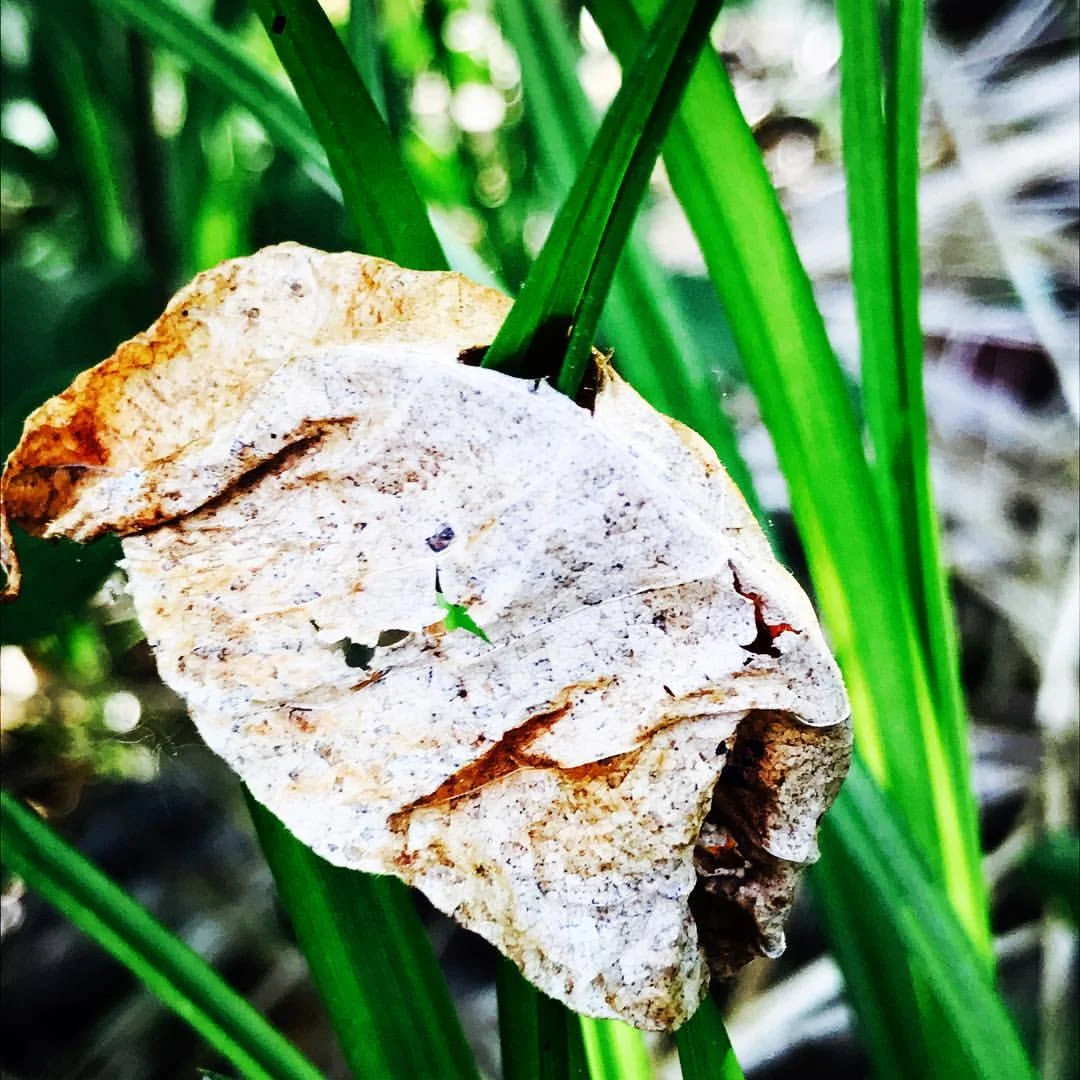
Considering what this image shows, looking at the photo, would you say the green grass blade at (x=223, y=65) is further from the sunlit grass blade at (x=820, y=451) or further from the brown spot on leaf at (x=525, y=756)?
the brown spot on leaf at (x=525, y=756)

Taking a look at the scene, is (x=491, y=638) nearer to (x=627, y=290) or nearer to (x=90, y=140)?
(x=627, y=290)

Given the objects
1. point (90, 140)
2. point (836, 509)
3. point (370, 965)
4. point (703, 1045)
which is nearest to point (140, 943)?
point (370, 965)

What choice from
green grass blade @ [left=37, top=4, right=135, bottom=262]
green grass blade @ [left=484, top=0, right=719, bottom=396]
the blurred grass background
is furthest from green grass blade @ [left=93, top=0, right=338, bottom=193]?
green grass blade @ [left=37, top=4, right=135, bottom=262]

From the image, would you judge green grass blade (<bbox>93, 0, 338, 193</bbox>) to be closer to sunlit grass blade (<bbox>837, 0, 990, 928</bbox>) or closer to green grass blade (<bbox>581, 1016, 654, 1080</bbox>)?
sunlit grass blade (<bbox>837, 0, 990, 928</bbox>)

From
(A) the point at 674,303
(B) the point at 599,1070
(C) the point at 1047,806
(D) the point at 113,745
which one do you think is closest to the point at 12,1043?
(D) the point at 113,745

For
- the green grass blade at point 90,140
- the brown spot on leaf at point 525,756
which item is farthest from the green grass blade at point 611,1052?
the green grass blade at point 90,140
